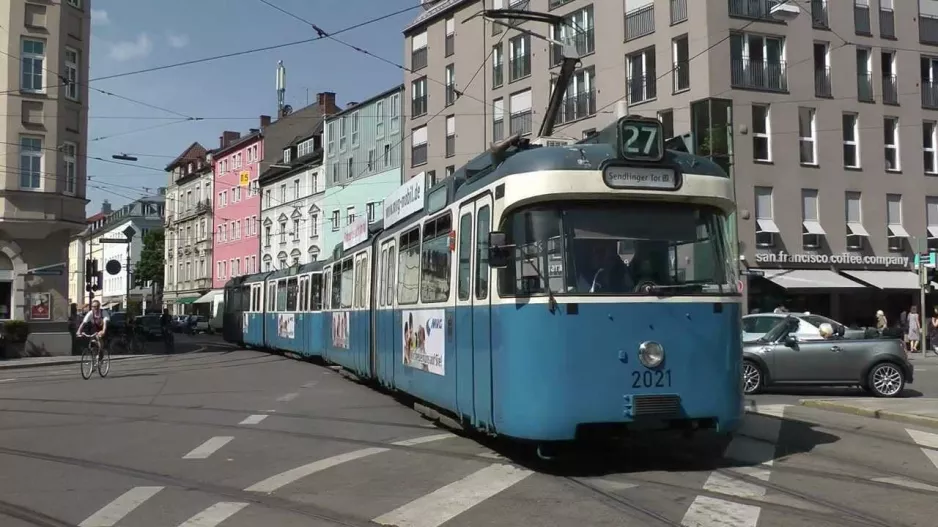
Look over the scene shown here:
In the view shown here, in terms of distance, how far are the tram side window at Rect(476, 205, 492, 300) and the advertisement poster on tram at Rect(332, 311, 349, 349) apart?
10434 mm

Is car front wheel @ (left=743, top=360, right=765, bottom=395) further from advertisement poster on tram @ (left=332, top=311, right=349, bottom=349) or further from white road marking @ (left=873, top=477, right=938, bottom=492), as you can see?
white road marking @ (left=873, top=477, right=938, bottom=492)

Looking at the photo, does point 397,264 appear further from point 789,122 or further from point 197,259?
point 197,259

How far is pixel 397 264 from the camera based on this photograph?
13.6 meters

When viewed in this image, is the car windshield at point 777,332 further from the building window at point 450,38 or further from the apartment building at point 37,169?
the building window at point 450,38

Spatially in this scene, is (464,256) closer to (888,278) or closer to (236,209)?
(888,278)

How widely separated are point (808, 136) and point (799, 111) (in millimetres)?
1067

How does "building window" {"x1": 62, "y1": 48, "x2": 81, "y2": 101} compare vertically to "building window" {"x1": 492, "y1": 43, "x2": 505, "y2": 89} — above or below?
below

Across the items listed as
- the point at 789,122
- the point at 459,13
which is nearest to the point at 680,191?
the point at 789,122

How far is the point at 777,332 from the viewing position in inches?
653

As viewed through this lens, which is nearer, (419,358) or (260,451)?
(260,451)

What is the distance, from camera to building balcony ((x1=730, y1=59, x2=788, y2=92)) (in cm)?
3438

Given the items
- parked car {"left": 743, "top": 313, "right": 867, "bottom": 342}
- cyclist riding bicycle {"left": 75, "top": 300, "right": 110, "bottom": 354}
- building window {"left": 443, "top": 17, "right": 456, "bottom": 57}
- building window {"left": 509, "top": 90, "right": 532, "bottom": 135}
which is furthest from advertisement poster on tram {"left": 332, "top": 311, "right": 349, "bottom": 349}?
building window {"left": 443, "top": 17, "right": 456, "bottom": 57}

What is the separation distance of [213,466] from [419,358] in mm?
3301

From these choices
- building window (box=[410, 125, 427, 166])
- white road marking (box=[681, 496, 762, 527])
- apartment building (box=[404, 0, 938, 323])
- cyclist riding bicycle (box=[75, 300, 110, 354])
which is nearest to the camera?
white road marking (box=[681, 496, 762, 527])
